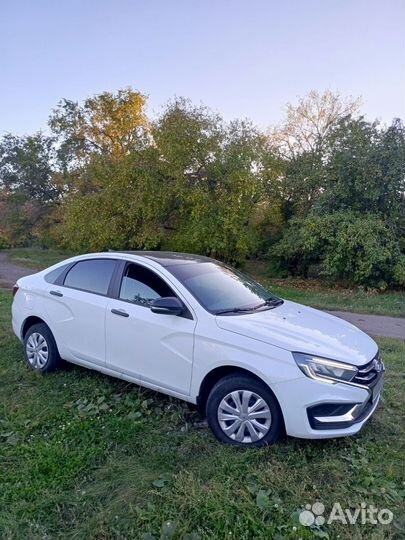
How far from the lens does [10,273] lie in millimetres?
16219

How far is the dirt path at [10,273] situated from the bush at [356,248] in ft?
33.6

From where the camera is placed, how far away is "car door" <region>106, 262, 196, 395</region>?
3.38m

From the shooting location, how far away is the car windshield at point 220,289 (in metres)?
3.57

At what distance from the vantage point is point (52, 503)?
98.6 inches

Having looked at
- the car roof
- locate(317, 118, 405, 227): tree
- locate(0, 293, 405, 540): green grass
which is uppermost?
locate(317, 118, 405, 227): tree

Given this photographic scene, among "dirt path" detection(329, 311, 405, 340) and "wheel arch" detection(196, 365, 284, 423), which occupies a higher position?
"wheel arch" detection(196, 365, 284, 423)

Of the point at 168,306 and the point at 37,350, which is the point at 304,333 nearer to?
the point at 168,306

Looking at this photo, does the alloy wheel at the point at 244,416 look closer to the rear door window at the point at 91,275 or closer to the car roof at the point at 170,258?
the car roof at the point at 170,258

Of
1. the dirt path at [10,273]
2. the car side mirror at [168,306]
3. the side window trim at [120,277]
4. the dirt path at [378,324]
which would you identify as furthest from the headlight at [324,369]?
the dirt path at [10,273]

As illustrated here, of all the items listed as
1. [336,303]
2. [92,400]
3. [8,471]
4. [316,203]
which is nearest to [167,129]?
[316,203]

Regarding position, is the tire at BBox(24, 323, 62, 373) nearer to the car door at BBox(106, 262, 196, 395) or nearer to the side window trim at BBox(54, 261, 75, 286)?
the side window trim at BBox(54, 261, 75, 286)

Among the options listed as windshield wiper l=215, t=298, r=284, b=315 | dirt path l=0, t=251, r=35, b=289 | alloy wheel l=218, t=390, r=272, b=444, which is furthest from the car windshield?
dirt path l=0, t=251, r=35, b=289

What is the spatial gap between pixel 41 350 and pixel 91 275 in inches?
43.0

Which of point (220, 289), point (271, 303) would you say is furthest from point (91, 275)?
point (271, 303)
